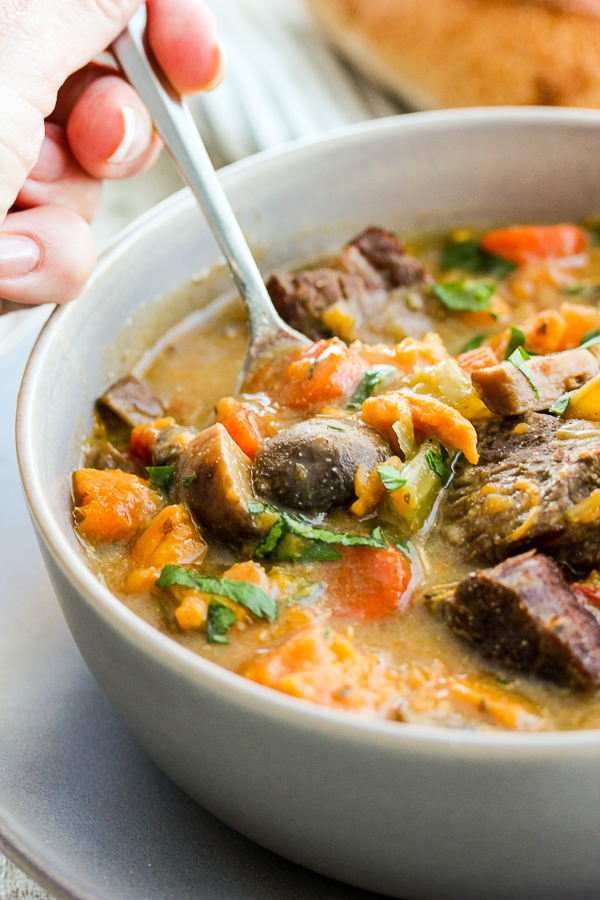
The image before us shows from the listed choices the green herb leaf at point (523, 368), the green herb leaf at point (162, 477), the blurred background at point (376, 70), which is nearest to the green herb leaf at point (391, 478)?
the green herb leaf at point (523, 368)

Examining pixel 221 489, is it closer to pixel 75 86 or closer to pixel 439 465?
pixel 439 465

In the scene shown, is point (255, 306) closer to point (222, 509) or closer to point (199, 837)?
point (222, 509)

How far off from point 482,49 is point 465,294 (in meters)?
1.88

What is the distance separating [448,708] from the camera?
6.43 ft

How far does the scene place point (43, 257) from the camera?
2.77 m

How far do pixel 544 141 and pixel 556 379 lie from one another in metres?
1.68

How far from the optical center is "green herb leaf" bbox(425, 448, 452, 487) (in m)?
2.50

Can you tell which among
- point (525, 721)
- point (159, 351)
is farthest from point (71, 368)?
point (525, 721)

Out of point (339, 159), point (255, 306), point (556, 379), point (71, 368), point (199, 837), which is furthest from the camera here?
point (339, 159)

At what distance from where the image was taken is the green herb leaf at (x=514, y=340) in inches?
120

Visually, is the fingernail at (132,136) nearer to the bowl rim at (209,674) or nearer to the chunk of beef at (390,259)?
the bowl rim at (209,674)

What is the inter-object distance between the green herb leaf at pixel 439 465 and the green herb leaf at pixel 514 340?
0.69 m

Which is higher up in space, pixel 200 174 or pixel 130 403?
pixel 200 174

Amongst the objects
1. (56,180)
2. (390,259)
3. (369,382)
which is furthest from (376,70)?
(369,382)
